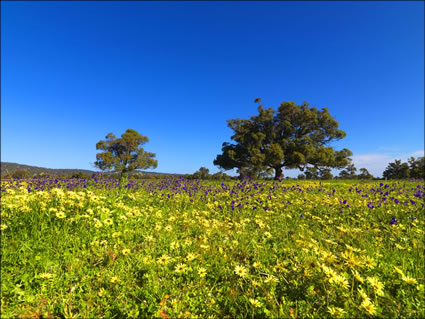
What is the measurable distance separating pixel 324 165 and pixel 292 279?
2638cm

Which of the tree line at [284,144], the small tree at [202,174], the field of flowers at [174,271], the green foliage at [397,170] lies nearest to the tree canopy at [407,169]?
the green foliage at [397,170]

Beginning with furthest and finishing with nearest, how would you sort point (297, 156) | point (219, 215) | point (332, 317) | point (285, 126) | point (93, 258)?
point (285, 126)
point (297, 156)
point (219, 215)
point (93, 258)
point (332, 317)

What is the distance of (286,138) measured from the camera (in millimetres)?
25641

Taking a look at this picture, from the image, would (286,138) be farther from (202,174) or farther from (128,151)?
(128,151)

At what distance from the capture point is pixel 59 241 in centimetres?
272

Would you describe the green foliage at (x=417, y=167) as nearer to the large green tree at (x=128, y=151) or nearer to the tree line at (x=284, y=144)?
the tree line at (x=284, y=144)

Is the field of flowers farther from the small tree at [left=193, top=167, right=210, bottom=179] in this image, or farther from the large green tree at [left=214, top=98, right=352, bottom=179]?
the small tree at [left=193, top=167, right=210, bottom=179]

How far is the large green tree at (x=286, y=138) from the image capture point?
78.5 feet

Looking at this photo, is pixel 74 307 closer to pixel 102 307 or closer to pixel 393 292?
pixel 102 307

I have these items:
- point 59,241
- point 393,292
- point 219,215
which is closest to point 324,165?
point 219,215

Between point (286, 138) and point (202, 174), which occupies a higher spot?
point (286, 138)

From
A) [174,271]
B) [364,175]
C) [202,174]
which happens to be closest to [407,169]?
[364,175]

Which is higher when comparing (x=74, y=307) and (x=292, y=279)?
(x=292, y=279)

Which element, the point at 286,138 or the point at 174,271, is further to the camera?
the point at 286,138
